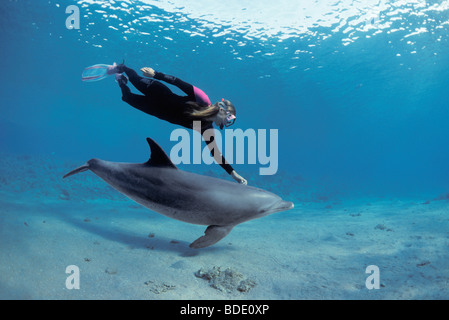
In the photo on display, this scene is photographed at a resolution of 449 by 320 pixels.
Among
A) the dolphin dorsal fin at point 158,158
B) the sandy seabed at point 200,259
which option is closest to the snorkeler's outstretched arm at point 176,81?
the dolphin dorsal fin at point 158,158

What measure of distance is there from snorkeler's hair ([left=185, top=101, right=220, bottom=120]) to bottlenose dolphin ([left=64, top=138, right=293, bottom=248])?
3.98ft

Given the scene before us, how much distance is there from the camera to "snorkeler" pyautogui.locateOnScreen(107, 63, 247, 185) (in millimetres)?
3883

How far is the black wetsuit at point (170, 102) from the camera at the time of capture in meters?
4.18

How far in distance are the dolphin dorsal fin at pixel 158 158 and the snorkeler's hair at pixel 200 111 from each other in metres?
1.19

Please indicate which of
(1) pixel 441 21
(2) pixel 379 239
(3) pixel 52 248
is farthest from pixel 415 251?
(1) pixel 441 21

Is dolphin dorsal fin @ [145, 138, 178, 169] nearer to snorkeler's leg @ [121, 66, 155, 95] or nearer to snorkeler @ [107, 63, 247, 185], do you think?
snorkeler @ [107, 63, 247, 185]

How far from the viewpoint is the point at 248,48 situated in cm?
2025

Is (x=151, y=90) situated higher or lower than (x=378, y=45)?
lower

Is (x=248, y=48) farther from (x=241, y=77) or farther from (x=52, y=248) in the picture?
(x=52, y=248)

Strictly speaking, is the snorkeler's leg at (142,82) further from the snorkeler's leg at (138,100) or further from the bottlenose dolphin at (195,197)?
the bottlenose dolphin at (195,197)

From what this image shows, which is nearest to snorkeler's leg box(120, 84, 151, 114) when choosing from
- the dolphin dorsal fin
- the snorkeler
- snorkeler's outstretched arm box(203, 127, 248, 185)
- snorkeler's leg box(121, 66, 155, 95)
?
the snorkeler

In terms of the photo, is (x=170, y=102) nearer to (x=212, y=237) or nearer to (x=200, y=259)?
(x=212, y=237)

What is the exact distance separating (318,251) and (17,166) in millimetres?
24068

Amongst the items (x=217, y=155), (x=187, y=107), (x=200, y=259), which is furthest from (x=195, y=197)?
(x=200, y=259)
